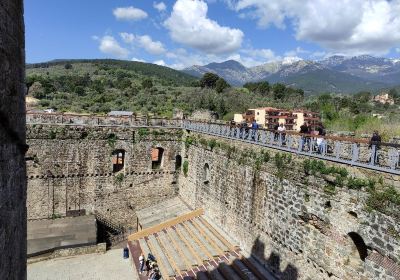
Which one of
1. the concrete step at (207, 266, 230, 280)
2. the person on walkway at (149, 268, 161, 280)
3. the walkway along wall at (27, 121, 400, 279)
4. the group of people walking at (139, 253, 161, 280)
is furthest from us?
the group of people walking at (139, 253, 161, 280)

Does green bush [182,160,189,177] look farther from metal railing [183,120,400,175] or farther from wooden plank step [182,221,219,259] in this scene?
metal railing [183,120,400,175]

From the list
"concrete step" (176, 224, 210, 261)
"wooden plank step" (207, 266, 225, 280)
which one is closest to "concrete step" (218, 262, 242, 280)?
"wooden plank step" (207, 266, 225, 280)

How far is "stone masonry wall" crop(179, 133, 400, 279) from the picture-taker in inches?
341

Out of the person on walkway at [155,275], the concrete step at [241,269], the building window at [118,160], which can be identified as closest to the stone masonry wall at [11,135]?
the concrete step at [241,269]

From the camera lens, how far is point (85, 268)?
17.6 meters

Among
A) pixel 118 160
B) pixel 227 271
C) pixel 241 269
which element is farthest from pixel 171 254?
pixel 118 160

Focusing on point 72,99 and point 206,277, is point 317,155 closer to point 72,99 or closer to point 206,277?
point 206,277

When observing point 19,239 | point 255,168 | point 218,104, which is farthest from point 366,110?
point 19,239

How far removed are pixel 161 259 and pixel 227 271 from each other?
3.71m

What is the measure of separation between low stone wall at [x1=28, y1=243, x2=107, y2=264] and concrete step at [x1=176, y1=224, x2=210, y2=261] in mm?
4455

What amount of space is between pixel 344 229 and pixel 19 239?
315 inches

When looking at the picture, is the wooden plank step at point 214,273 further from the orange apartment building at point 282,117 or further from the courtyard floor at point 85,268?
the orange apartment building at point 282,117

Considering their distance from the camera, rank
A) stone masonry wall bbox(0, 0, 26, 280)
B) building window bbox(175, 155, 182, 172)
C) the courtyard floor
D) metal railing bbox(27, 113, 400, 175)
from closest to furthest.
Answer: stone masonry wall bbox(0, 0, 26, 280) → metal railing bbox(27, 113, 400, 175) → the courtyard floor → building window bbox(175, 155, 182, 172)

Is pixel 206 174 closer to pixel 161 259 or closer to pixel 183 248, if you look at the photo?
pixel 183 248
